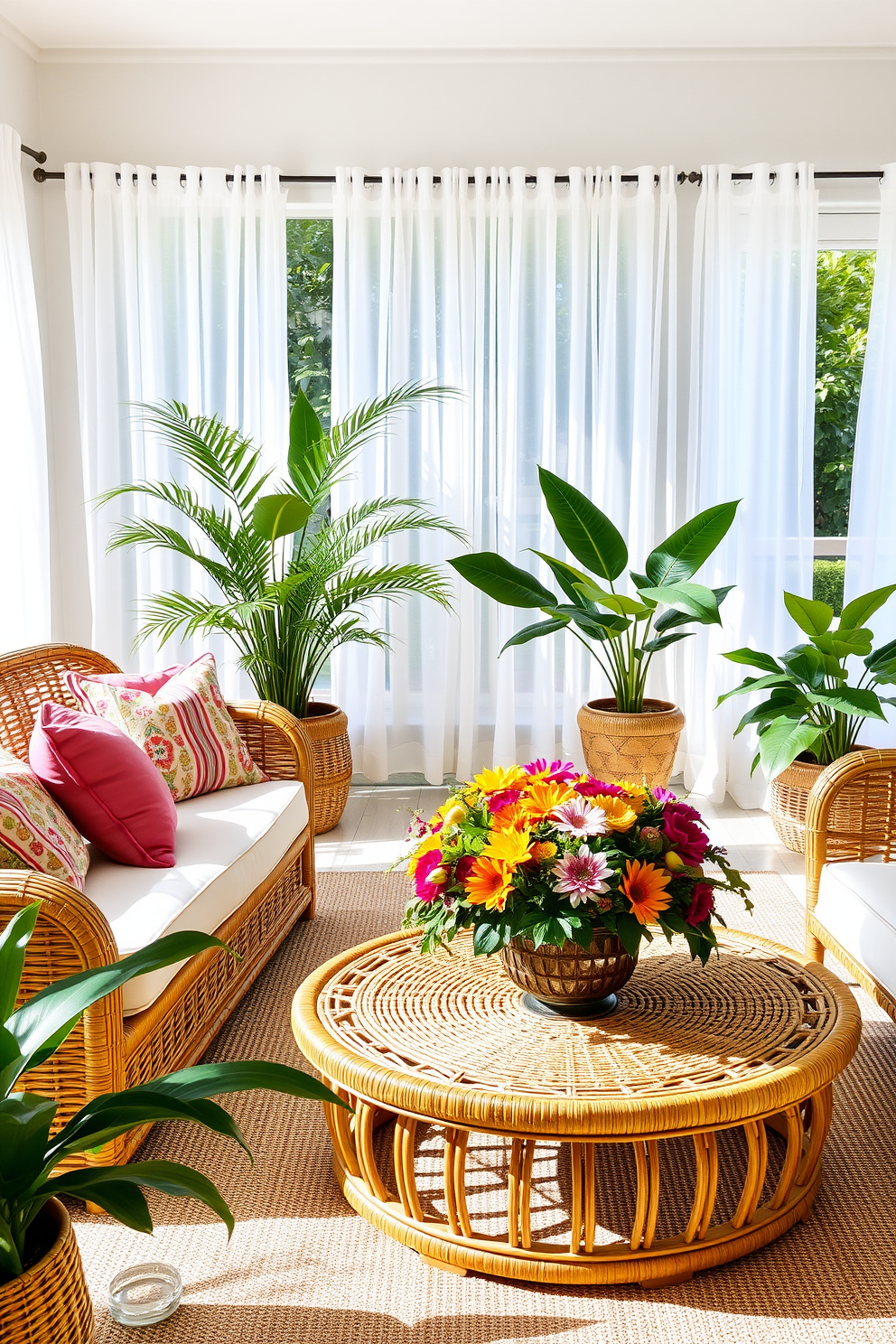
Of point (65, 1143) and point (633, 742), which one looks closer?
point (65, 1143)

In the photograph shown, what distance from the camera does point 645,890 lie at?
6.01ft

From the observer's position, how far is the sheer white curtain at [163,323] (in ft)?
14.4

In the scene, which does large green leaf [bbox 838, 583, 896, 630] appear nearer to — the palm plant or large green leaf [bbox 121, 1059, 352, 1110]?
the palm plant

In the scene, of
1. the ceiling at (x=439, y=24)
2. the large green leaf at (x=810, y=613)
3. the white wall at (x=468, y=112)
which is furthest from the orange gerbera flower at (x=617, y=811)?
the white wall at (x=468, y=112)

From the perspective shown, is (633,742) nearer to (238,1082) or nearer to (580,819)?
(580,819)

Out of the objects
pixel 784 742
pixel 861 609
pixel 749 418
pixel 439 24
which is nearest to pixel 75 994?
pixel 784 742

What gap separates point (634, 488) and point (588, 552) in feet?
2.14

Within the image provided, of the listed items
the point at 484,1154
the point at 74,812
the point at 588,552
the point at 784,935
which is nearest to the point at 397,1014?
the point at 484,1154

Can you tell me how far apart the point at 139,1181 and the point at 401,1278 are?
73 centimetres

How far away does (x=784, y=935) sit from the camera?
126 inches

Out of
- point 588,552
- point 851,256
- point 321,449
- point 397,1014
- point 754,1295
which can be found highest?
point 851,256

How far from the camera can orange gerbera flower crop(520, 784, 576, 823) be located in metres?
1.90

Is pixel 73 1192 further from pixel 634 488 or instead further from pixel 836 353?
pixel 836 353

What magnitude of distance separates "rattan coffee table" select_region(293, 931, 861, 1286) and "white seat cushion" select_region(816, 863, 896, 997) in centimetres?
18
